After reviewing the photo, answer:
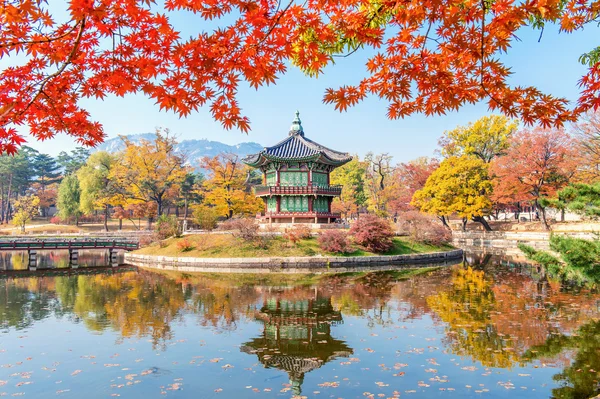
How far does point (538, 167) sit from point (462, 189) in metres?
7.19

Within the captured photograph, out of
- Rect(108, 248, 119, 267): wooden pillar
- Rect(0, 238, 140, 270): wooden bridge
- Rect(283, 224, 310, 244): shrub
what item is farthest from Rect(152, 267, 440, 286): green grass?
Rect(0, 238, 140, 270): wooden bridge

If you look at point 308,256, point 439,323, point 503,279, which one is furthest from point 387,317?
point 308,256

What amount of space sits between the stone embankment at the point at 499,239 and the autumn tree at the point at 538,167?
6.75 feet

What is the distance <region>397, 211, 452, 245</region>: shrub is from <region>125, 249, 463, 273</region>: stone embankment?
141 inches

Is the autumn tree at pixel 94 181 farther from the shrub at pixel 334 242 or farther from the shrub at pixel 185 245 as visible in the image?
the shrub at pixel 334 242

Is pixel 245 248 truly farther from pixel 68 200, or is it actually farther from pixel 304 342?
pixel 68 200

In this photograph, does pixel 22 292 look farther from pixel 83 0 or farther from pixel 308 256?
pixel 83 0

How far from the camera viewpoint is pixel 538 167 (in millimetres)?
38094

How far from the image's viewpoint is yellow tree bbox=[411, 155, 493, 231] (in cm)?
4159

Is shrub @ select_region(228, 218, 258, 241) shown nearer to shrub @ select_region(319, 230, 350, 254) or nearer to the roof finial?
shrub @ select_region(319, 230, 350, 254)

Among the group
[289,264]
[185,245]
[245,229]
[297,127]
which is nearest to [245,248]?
[245,229]

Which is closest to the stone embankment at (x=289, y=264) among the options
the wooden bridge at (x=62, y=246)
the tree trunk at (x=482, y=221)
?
the wooden bridge at (x=62, y=246)

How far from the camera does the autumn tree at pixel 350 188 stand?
176 feet

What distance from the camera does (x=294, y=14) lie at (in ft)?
16.1
